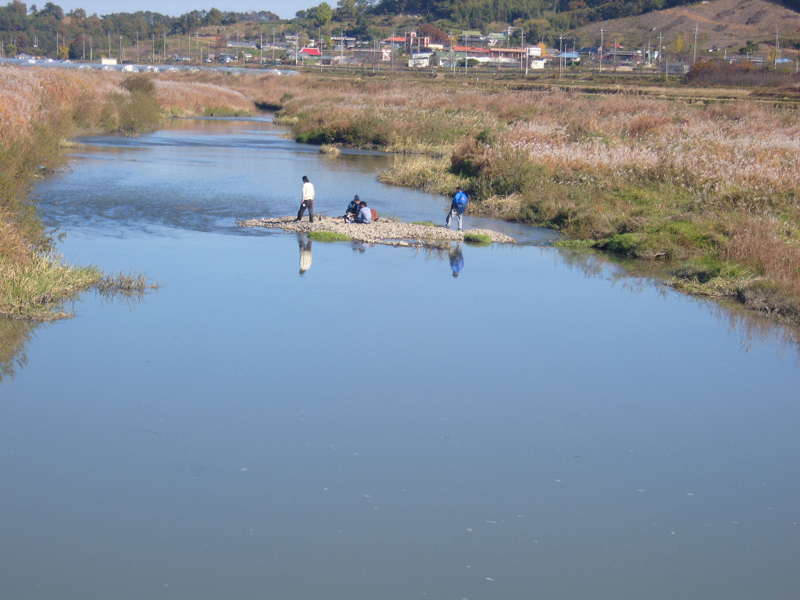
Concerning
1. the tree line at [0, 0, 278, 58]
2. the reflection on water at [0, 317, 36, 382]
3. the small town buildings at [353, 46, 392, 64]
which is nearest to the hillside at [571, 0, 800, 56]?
the small town buildings at [353, 46, 392, 64]

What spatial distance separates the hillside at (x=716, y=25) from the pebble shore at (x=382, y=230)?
99.1 metres

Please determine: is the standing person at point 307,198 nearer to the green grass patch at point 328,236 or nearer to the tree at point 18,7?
the green grass patch at point 328,236

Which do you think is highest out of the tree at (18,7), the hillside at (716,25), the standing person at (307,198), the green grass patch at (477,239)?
the tree at (18,7)

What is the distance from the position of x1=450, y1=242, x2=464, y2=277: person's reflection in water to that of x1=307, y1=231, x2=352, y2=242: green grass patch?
2.57 metres

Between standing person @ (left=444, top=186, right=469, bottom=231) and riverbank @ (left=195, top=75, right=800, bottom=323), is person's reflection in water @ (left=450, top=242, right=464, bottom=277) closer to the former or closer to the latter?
standing person @ (left=444, top=186, right=469, bottom=231)

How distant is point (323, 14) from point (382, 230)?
18725cm

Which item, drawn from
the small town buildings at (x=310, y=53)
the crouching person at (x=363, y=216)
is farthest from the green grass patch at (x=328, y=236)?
the small town buildings at (x=310, y=53)

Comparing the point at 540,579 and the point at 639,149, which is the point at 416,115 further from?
the point at 540,579

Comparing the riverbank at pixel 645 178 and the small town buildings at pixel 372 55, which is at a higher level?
the small town buildings at pixel 372 55

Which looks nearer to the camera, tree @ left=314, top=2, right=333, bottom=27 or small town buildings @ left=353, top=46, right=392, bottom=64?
small town buildings @ left=353, top=46, right=392, bottom=64

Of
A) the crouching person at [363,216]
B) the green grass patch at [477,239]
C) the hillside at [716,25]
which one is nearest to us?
the green grass patch at [477,239]

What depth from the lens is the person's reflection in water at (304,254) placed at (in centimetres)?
1703

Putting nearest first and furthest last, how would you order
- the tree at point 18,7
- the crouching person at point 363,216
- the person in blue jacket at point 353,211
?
the crouching person at point 363,216 < the person in blue jacket at point 353,211 < the tree at point 18,7

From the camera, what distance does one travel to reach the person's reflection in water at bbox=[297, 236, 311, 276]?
17.0m
